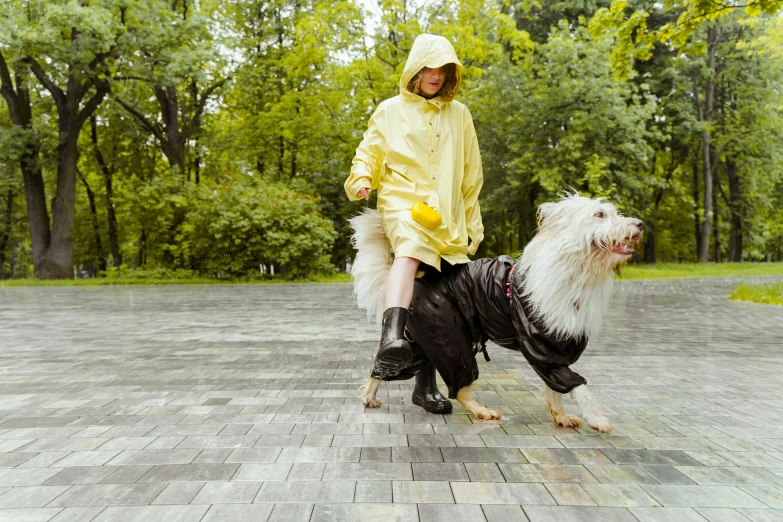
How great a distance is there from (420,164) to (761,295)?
10.9 meters

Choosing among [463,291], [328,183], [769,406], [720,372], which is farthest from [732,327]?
[328,183]

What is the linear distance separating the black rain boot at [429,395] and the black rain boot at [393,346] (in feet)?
1.49

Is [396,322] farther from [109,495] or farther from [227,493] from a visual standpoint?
[109,495]

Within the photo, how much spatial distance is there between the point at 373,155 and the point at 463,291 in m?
1.03

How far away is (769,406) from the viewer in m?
3.96

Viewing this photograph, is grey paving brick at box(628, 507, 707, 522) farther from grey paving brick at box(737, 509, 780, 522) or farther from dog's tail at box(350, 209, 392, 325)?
dog's tail at box(350, 209, 392, 325)

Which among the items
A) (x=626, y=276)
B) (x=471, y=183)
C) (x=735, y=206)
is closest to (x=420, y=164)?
(x=471, y=183)

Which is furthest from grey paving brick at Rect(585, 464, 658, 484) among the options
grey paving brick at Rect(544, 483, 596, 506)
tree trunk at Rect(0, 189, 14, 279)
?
tree trunk at Rect(0, 189, 14, 279)

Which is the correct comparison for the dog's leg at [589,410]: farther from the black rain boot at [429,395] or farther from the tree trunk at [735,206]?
the tree trunk at [735,206]

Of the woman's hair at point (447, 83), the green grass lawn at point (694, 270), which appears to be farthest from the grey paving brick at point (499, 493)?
the green grass lawn at point (694, 270)

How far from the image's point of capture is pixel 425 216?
346 centimetres

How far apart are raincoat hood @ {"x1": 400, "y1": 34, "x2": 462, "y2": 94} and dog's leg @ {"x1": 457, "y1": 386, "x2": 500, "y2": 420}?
1.98 m

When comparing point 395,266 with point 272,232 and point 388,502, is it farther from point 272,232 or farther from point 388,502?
point 272,232

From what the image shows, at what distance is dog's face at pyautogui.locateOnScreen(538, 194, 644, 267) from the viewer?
3.04 meters
